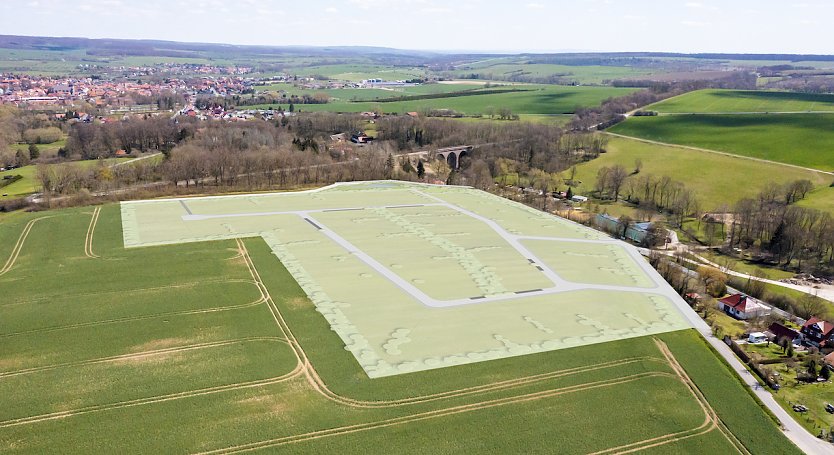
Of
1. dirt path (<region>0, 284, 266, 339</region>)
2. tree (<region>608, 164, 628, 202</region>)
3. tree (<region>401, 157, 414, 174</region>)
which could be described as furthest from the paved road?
tree (<region>401, 157, 414, 174</region>)

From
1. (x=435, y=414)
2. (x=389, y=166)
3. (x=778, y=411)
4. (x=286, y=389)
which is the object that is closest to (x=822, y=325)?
(x=778, y=411)

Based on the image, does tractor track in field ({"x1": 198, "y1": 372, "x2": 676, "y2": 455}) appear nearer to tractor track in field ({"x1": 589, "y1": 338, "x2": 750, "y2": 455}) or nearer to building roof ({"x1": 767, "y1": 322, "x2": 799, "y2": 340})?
tractor track in field ({"x1": 589, "y1": 338, "x2": 750, "y2": 455})

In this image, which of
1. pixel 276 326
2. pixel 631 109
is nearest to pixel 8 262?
pixel 276 326

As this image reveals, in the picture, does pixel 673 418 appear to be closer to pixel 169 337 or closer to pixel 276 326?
pixel 276 326

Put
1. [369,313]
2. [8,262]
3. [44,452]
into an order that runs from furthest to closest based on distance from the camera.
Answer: [8,262], [369,313], [44,452]
